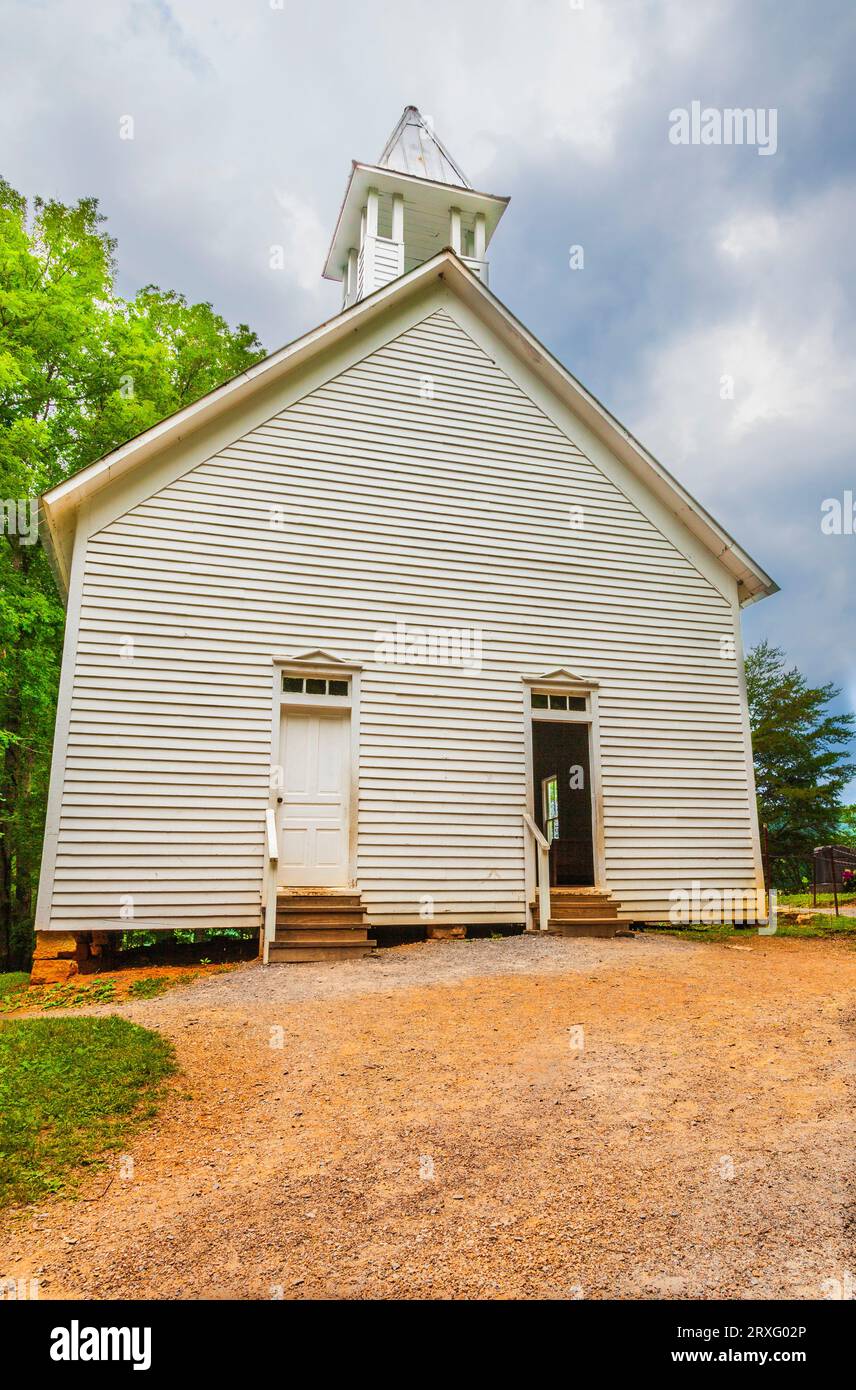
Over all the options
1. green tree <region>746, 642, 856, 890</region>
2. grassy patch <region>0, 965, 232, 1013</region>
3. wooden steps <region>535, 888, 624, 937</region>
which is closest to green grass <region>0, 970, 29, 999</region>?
grassy patch <region>0, 965, 232, 1013</region>

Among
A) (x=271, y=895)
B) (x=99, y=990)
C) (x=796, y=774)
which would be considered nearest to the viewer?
(x=99, y=990)

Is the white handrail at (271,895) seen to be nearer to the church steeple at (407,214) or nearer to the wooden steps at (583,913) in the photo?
the wooden steps at (583,913)

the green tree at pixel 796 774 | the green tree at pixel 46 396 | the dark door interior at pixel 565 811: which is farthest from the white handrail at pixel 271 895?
the green tree at pixel 796 774

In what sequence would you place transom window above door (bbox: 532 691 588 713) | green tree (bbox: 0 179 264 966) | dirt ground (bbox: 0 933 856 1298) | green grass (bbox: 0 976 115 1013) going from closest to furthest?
dirt ground (bbox: 0 933 856 1298)
green grass (bbox: 0 976 115 1013)
transom window above door (bbox: 532 691 588 713)
green tree (bbox: 0 179 264 966)

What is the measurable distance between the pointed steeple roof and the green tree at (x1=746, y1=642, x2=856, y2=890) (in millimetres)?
20618

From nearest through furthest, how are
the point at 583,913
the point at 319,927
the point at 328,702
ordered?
the point at 319,927, the point at 328,702, the point at 583,913

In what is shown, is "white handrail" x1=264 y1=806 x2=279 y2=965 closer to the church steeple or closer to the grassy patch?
the grassy patch

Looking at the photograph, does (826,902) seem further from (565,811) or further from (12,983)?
(12,983)

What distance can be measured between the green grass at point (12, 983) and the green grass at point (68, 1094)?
9.25ft

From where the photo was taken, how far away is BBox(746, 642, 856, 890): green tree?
95.1 ft

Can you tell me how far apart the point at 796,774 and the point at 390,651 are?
24.7 meters

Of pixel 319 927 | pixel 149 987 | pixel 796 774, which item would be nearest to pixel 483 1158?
pixel 149 987

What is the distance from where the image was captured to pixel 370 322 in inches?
433
